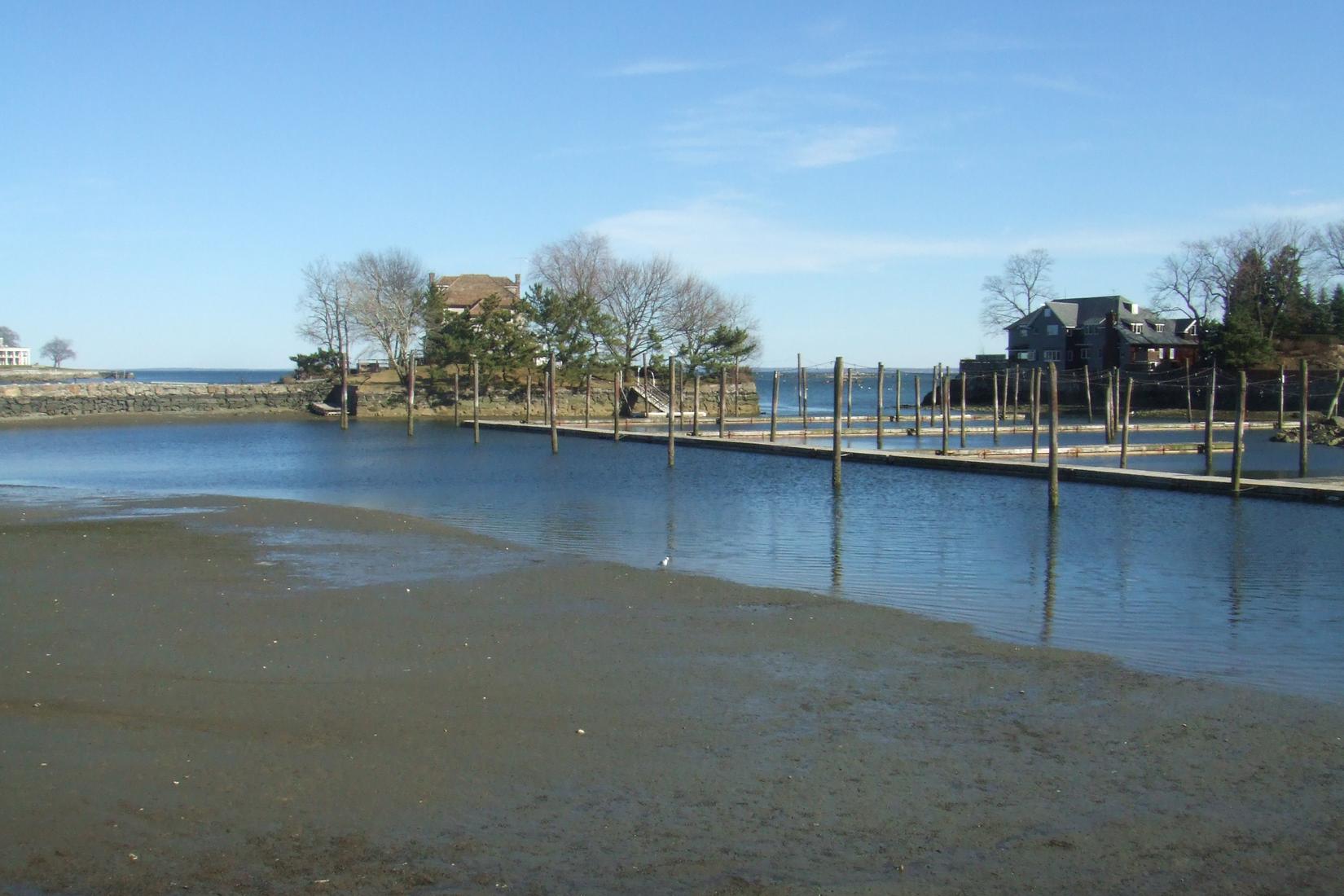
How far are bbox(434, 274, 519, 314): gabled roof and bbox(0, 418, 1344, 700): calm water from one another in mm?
45380

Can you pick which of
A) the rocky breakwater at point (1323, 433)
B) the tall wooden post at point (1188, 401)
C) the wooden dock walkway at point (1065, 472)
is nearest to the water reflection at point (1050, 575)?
the wooden dock walkway at point (1065, 472)

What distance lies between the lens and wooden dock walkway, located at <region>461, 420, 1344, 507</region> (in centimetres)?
2297

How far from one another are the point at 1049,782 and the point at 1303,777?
1.59 m

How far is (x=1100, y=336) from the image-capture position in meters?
79.2

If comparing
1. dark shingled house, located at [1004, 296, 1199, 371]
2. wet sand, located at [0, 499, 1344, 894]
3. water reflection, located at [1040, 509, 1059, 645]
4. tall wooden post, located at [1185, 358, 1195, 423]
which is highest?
dark shingled house, located at [1004, 296, 1199, 371]

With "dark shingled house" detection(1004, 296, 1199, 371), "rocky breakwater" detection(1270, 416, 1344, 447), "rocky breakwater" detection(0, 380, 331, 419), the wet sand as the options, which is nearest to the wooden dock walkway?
"rocky breakwater" detection(1270, 416, 1344, 447)

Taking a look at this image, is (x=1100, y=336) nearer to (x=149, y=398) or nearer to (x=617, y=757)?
(x=149, y=398)

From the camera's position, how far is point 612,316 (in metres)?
69.2

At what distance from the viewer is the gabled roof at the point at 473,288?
8250cm

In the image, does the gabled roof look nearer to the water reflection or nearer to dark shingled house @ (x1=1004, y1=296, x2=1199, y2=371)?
dark shingled house @ (x1=1004, y1=296, x2=1199, y2=371)

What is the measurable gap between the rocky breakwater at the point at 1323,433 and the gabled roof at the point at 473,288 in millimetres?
50932

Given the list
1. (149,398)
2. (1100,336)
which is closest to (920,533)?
(149,398)

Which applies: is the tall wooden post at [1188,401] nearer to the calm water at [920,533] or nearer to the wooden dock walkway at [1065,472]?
the wooden dock walkway at [1065,472]

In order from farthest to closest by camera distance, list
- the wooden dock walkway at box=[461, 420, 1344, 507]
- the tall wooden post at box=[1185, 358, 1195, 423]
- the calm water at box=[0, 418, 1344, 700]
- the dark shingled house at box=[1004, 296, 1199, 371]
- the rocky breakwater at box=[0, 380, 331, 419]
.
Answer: the dark shingled house at box=[1004, 296, 1199, 371], the rocky breakwater at box=[0, 380, 331, 419], the tall wooden post at box=[1185, 358, 1195, 423], the wooden dock walkway at box=[461, 420, 1344, 507], the calm water at box=[0, 418, 1344, 700]
